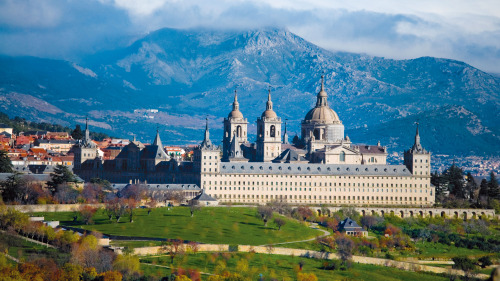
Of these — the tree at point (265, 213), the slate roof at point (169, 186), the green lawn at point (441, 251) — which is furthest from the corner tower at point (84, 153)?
the green lawn at point (441, 251)

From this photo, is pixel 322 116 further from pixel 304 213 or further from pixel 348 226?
pixel 348 226

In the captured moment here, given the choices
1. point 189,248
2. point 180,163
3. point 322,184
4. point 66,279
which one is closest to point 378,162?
point 322,184

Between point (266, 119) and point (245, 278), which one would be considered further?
point (266, 119)

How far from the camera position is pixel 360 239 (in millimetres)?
131875

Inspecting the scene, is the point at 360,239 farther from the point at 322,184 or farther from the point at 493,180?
the point at 493,180

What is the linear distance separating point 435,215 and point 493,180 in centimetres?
2110

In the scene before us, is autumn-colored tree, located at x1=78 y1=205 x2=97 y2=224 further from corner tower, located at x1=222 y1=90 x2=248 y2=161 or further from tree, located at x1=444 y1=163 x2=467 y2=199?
tree, located at x1=444 y1=163 x2=467 y2=199

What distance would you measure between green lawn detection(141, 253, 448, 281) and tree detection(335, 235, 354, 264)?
1953 mm

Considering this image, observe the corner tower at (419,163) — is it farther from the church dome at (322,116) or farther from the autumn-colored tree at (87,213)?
the autumn-colored tree at (87,213)

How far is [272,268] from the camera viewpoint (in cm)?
10731

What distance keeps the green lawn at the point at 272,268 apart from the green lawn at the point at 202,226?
7629mm

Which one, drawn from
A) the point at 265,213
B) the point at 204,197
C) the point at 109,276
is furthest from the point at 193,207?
the point at 109,276

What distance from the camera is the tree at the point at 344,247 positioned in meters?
118

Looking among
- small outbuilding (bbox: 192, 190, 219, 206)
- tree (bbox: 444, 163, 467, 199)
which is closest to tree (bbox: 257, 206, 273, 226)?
small outbuilding (bbox: 192, 190, 219, 206)
